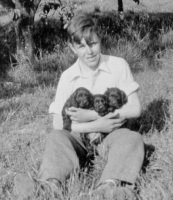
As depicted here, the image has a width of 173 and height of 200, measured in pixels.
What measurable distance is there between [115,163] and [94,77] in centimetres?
87

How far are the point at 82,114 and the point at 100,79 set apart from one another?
1.19 feet

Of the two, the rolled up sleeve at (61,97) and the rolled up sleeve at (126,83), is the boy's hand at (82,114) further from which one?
the rolled up sleeve at (126,83)

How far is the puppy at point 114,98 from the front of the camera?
3.05 meters

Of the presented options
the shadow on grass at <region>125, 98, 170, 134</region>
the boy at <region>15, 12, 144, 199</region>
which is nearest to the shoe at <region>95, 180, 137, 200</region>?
the boy at <region>15, 12, 144, 199</region>

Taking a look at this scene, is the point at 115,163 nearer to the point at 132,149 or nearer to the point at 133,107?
the point at 132,149

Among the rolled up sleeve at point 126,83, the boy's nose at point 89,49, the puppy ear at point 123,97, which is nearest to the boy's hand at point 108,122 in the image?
the puppy ear at point 123,97

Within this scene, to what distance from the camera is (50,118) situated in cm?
444

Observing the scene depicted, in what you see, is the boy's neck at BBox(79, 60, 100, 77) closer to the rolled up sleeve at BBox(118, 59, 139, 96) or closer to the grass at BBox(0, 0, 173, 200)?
the rolled up sleeve at BBox(118, 59, 139, 96)

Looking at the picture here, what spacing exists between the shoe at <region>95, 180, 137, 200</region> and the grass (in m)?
0.05

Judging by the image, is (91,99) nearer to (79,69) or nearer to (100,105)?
(100,105)

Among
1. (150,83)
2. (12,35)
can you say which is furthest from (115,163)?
(12,35)

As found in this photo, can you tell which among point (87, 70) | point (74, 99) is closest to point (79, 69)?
point (87, 70)

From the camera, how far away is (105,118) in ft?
10.2

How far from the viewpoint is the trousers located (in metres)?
2.70
